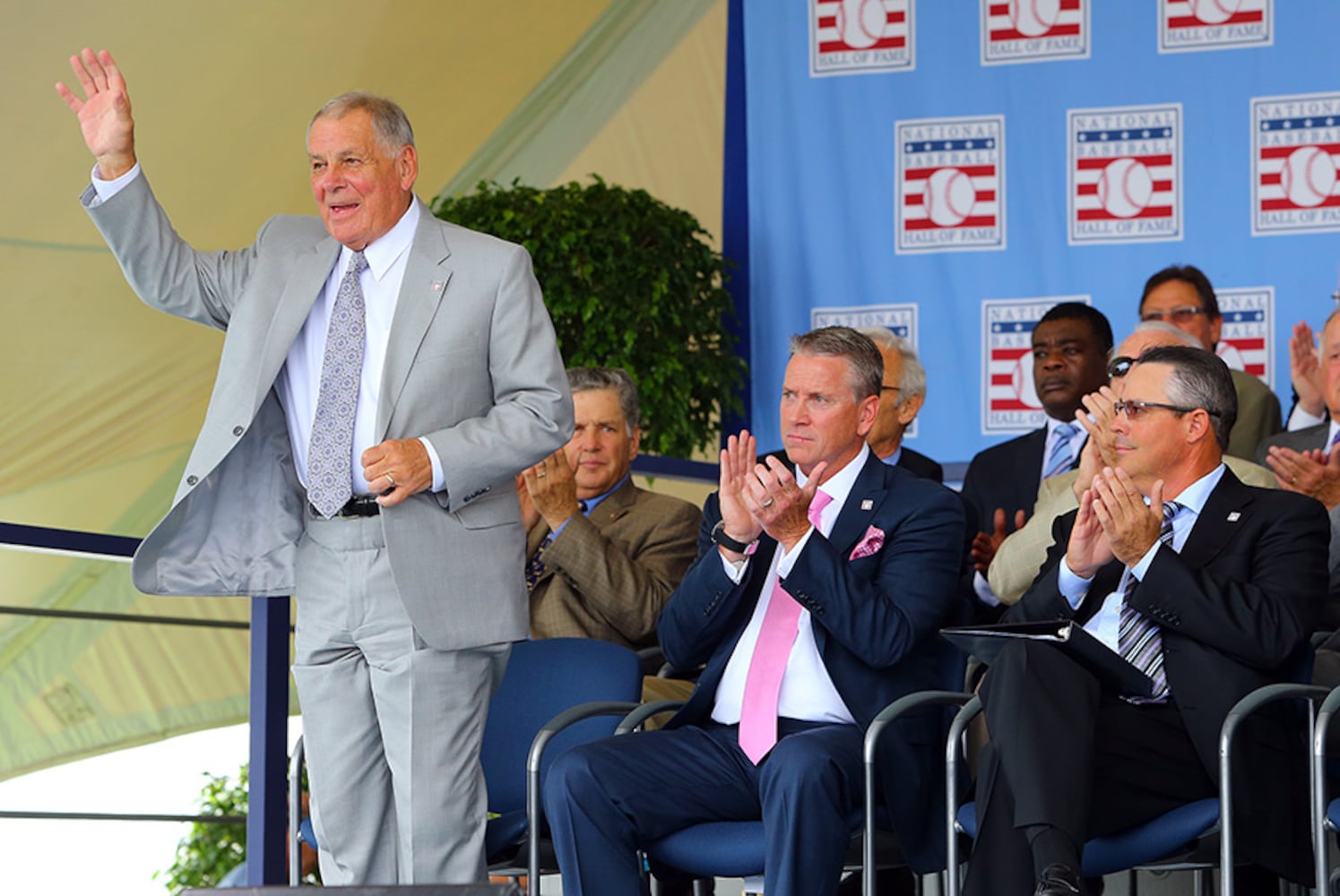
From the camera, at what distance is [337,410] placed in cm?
300

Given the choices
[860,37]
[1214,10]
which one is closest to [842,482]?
[860,37]

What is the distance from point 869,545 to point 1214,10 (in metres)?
3.40

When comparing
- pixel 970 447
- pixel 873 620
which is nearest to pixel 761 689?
pixel 873 620

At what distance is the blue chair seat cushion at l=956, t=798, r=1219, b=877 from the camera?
9.62 ft

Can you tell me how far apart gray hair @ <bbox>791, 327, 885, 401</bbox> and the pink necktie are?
0.97 feet

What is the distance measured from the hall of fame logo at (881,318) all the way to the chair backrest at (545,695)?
105 inches

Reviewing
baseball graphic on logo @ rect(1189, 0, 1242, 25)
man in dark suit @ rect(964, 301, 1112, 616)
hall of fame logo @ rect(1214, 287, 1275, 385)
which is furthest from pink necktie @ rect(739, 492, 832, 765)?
baseball graphic on logo @ rect(1189, 0, 1242, 25)

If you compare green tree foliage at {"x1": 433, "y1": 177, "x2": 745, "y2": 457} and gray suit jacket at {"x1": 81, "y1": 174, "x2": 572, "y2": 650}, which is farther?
green tree foliage at {"x1": 433, "y1": 177, "x2": 745, "y2": 457}

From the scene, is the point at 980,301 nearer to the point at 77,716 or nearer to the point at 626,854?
the point at 626,854

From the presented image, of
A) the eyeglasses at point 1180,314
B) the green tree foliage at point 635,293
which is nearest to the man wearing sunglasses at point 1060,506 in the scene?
the eyeglasses at point 1180,314

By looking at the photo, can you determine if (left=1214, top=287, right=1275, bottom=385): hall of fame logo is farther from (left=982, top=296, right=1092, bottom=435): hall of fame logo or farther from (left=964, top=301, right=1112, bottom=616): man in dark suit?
(left=964, top=301, right=1112, bottom=616): man in dark suit

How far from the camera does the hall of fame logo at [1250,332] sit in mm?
5695

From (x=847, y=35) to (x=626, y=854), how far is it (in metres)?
3.87

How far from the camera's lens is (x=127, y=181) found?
305 centimetres
